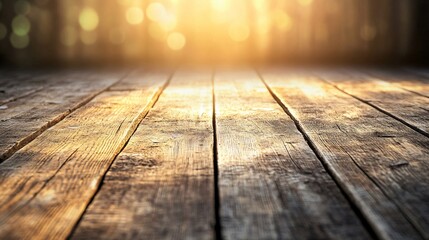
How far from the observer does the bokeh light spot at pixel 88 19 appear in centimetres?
461

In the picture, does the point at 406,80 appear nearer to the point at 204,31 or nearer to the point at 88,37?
the point at 204,31

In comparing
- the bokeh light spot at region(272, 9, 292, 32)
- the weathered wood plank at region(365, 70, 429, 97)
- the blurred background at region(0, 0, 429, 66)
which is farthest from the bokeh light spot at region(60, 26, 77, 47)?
the weathered wood plank at region(365, 70, 429, 97)

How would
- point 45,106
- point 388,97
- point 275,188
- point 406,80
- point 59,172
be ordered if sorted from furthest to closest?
1. point 406,80
2. point 388,97
3. point 45,106
4. point 59,172
5. point 275,188

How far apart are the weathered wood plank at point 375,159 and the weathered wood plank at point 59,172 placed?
16.9 inches

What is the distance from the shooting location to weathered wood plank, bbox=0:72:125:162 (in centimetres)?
150

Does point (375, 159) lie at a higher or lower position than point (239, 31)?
lower

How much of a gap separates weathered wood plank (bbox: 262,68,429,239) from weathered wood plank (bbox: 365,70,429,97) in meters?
0.51

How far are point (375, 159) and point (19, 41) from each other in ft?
12.5

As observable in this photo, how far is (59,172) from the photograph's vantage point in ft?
3.78

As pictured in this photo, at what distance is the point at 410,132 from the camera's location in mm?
1528

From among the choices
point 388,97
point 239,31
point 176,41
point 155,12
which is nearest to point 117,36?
point 155,12

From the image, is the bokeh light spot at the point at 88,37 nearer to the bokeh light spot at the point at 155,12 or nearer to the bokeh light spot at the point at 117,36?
the bokeh light spot at the point at 117,36

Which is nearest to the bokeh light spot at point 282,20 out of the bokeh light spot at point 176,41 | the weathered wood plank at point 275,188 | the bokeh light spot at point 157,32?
the bokeh light spot at point 176,41

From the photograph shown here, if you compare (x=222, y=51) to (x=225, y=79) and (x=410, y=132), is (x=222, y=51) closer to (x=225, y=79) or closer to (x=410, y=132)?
(x=225, y=79)
